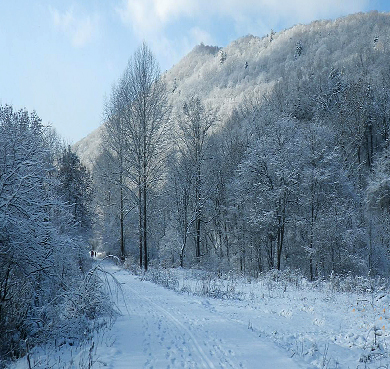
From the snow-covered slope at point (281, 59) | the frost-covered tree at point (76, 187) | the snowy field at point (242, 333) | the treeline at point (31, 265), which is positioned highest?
the snow-covered slope at point (281, 59)

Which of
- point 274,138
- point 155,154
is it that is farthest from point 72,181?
point 274,138

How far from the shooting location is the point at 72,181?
27703 millimetres

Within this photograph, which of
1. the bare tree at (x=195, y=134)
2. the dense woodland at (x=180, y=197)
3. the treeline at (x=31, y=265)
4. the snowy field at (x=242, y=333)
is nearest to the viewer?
the snowy field at (x=242, y=333)

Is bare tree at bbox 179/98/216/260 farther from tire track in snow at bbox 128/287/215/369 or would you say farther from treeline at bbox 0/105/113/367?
treeline at bbox 0/105/113/367

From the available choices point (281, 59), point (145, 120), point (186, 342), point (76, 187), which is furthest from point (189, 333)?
point (281, 59)

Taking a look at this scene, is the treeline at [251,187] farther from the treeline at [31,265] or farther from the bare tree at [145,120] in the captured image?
the treeline at [31,265]

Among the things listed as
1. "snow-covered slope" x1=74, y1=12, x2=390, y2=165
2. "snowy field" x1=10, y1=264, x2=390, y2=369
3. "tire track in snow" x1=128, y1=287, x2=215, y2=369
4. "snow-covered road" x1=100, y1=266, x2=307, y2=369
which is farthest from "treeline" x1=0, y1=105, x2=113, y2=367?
"snow-covered slope" x1=74, y1=12, x2=390, y2=165

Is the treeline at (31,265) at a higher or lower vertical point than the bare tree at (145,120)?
lower

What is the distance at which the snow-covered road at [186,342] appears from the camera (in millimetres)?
5449

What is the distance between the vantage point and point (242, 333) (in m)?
7.11

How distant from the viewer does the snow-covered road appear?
5.45 m

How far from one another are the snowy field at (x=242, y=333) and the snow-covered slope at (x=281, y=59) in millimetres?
65643

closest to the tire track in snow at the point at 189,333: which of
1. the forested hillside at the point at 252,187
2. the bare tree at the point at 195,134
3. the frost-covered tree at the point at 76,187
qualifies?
the forested hillside at the point at 252,187

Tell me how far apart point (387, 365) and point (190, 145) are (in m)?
20.4
